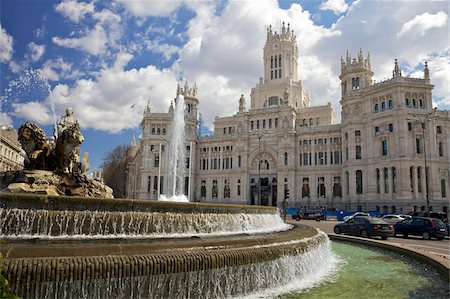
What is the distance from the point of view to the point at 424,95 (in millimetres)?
57438

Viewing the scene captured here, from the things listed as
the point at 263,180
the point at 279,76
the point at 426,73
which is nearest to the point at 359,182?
the point at 263,180

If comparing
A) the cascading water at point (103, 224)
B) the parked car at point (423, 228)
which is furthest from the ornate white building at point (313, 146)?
the cascading water at point (103, 224)

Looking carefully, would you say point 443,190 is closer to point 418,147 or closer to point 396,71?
point 418,147

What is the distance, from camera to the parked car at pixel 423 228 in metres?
22.0

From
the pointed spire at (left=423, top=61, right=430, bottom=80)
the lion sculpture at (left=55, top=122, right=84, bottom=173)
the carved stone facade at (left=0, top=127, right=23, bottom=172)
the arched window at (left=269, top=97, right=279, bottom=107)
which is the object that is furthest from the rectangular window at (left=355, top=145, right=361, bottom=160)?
the lion sculpture at (left=55, top=122, right=84, bottom=173)

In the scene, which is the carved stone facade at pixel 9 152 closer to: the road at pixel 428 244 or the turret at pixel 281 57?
the road at pixel 428 244

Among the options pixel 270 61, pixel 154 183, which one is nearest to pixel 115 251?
pixel 154 183

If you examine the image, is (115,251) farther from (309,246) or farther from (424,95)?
(424,95)

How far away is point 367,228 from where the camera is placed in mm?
21766

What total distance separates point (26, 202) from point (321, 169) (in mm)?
65003

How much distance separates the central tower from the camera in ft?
272

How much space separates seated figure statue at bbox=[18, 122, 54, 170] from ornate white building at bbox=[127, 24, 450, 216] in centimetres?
4497

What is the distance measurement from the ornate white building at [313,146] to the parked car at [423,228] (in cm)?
2415

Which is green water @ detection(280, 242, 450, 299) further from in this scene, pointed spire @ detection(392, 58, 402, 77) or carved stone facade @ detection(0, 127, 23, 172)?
pointed spire @ detection(392, 58, 402, 77)
